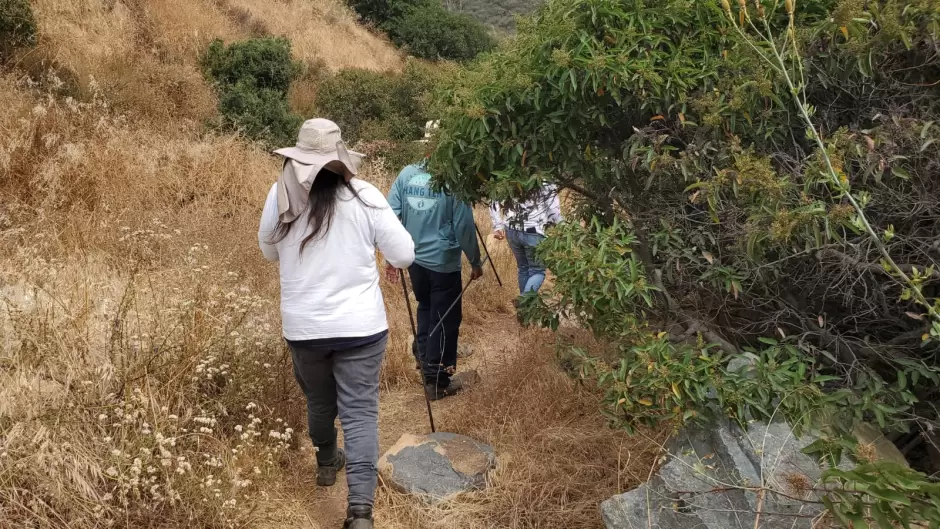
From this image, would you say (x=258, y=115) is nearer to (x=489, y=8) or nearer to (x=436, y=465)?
(x=436, y=465)

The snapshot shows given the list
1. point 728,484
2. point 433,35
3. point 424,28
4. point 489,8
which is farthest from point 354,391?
point 489,8

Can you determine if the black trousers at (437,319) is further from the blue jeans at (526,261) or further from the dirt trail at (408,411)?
the blue jeans at (526,261)

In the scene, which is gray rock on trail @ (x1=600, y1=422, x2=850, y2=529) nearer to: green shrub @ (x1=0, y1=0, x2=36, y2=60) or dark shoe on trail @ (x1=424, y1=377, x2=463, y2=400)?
dark shoe on trail @ (x1=424, y1=377, x2=463, y2=400)

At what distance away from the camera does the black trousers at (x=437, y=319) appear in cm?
446

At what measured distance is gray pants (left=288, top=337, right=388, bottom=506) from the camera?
2.90 metres

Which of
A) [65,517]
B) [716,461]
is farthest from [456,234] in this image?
[65,517]

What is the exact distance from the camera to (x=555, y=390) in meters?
3.92

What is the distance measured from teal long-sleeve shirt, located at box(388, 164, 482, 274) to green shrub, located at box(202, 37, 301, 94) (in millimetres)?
8179

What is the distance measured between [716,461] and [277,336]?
8.21ft

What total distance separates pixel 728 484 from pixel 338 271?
1629 mm

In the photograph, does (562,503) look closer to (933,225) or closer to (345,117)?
(933,225)

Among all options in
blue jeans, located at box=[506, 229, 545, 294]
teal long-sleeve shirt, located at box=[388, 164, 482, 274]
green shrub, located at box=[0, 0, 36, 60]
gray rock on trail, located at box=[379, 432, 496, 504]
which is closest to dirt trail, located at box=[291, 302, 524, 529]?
gray rock on trail, located at box=[379, 432, 496, 504]

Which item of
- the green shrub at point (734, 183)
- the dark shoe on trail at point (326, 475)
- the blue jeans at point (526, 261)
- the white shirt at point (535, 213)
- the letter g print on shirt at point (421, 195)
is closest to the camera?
the green shrub at point (734, 183)

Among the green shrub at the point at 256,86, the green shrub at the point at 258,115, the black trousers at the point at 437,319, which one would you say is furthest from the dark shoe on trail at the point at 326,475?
the green shrub at the point at 256,86
